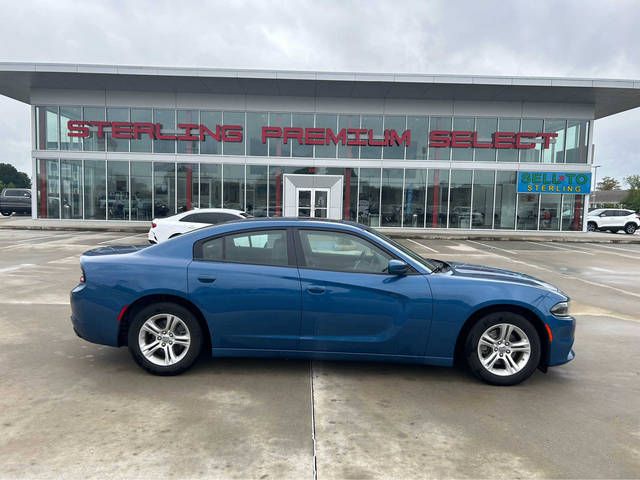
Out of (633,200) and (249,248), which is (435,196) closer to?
(249,248)

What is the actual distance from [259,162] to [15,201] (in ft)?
63.8

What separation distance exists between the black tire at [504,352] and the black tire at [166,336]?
8.29ft

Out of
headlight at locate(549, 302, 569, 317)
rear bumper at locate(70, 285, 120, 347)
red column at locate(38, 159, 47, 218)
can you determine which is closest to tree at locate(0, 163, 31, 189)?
red column at locate(38, 159, 47, 218)

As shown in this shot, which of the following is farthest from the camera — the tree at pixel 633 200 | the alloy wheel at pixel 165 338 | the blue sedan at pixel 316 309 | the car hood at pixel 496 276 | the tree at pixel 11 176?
the tree at pixel 11 176

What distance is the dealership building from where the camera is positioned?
2489cm

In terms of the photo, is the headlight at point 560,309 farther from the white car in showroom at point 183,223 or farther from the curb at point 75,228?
the curb at point 75,228

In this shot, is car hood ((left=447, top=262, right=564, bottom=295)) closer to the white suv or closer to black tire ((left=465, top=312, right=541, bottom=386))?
black tire ((left=465, top=312, right=541, bottom=386))

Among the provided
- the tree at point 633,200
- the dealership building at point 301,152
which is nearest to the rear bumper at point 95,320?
the dealership building at point 301,152

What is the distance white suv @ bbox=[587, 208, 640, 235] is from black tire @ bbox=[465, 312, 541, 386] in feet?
103

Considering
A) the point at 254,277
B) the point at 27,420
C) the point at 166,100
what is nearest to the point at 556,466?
the point at 254,277

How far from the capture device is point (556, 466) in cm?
277

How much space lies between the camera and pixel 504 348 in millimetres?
4008

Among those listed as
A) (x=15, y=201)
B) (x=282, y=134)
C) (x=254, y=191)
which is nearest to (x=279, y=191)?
(x=254, y=191)

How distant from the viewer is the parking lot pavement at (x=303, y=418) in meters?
2.73
